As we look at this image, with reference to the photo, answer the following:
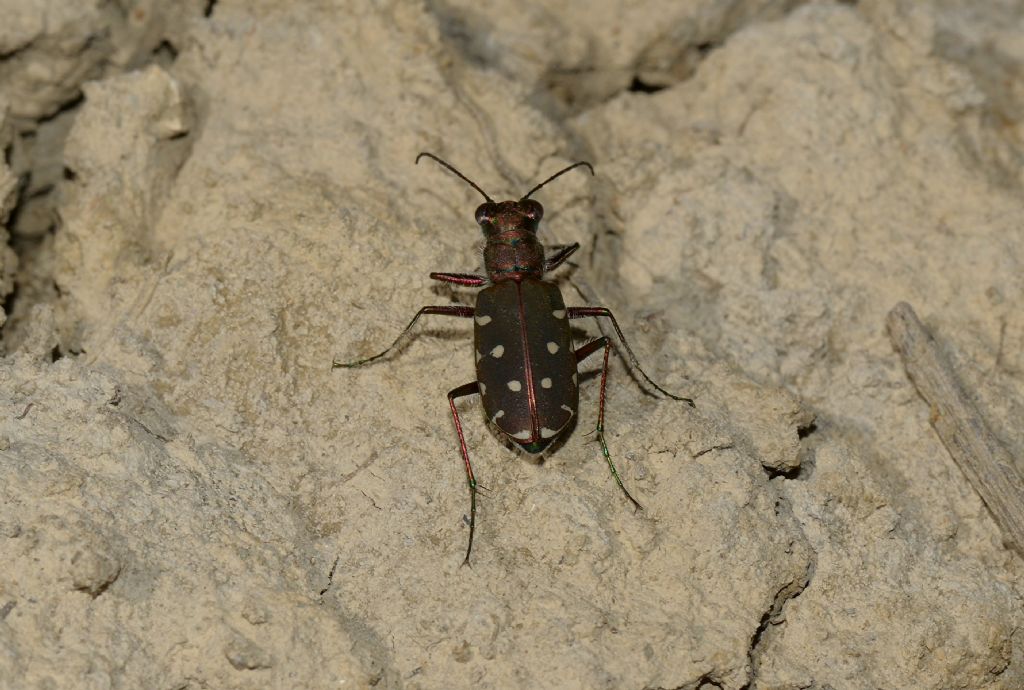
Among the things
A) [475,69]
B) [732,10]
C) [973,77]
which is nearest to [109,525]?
[475,69]

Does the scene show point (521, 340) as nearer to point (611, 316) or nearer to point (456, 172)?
point (611, 316)

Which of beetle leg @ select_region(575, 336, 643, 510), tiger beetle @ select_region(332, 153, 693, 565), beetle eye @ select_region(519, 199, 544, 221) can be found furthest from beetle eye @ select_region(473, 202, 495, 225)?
beetle leg @ select_region(575, 336, 643, 510)

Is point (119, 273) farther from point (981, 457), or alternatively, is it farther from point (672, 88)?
point (981, 457)

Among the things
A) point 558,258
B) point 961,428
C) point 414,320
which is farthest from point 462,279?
point 961,428

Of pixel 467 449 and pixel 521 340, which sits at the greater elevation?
pixel 521 340

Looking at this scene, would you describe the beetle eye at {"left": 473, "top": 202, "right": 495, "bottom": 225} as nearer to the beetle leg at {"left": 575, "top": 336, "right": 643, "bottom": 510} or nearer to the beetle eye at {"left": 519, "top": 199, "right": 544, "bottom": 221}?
the beetle eye at {"left": 519, "top": 199, "right": 544, "bottom": 221}

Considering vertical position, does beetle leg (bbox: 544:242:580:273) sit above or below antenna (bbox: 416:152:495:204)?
below
